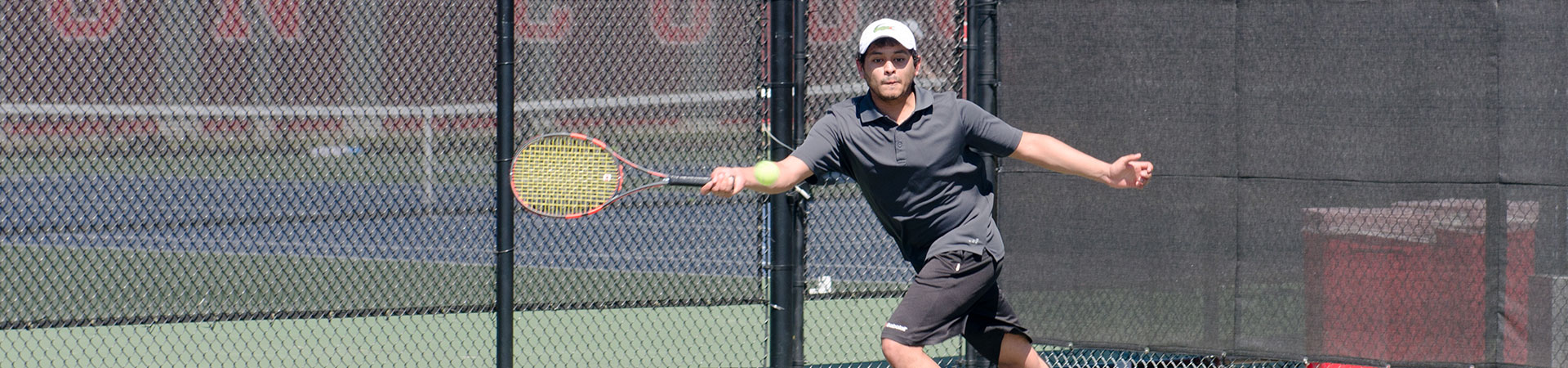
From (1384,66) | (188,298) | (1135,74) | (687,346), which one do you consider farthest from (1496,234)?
(188,298)

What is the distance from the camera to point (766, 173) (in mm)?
4352

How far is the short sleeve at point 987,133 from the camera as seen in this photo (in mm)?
4633

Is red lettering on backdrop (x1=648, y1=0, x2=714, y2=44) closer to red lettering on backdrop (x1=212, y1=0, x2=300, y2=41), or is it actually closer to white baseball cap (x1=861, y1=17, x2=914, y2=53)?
Result: red lettering on backdrop (x1=212, y1=0, x2=300, y2=41)

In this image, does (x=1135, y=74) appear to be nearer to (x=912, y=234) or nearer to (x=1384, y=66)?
(x=1384, y=66)

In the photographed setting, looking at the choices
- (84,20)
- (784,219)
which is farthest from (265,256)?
(784,219)

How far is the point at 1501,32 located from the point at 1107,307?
1.68 metres

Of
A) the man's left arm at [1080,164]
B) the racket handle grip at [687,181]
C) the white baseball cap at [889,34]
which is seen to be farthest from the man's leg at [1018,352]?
the racket handle grip at [687,181]

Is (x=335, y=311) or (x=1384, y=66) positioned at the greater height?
(x=1384, y=66)

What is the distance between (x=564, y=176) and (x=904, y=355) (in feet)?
4.35

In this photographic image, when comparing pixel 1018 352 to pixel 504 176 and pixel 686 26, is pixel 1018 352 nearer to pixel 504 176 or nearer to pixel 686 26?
pixel 504 176

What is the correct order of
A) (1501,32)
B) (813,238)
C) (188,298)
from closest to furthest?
(1501,32), (188,298), (813,238)

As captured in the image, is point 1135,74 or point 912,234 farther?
point 1135,74

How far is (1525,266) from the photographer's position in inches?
209

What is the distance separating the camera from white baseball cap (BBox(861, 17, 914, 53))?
4523 mm
